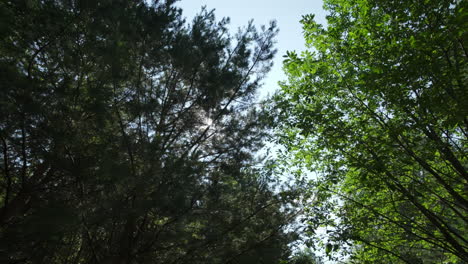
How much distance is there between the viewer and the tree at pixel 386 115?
337cm

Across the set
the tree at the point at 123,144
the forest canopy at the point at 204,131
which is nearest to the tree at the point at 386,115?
the forest canopy at the point at 204,131

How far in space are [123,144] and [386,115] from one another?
4829mm

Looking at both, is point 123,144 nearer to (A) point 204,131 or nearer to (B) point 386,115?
(A) point 204,131

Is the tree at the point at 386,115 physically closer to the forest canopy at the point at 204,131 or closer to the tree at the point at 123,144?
the forest canopy at the point at 204,131

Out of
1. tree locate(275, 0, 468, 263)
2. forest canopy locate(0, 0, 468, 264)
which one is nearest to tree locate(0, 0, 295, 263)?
forest canopy locate(0, 0, 468, 264)

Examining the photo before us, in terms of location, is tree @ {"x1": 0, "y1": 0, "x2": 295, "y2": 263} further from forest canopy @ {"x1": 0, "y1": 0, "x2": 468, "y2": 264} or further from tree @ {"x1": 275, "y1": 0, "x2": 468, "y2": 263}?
tree @ {"x1": 275, "y1": 0, "x2": 468, "y2": 263}

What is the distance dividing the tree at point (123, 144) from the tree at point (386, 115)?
1419 millimetres

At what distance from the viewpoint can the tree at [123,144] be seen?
3842mm

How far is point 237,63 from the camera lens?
19.9 feet

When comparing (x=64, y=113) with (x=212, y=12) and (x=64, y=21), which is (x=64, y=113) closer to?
(x=64, y=21)

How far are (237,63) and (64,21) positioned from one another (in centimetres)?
345

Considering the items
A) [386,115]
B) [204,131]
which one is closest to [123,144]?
[204,131]

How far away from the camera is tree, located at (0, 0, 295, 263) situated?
151 inches

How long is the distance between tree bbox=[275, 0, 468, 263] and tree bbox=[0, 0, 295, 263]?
1.42 metres
